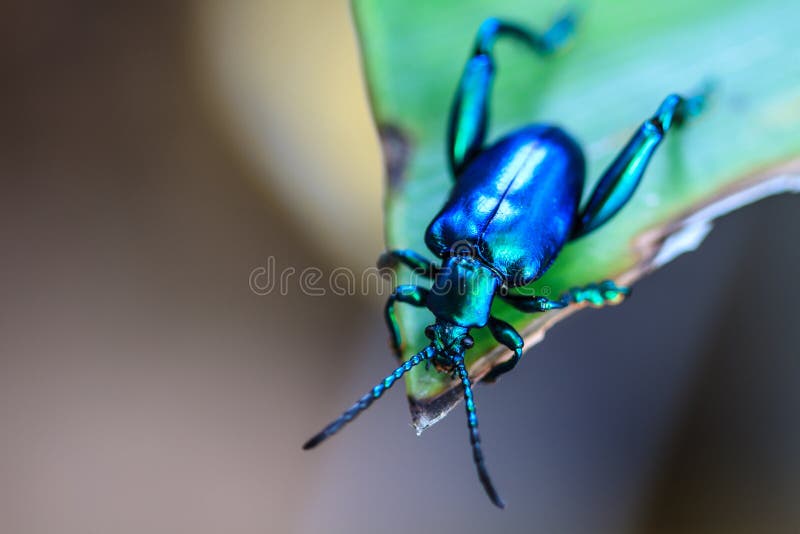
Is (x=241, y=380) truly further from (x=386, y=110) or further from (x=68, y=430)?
(x=386, y=110)

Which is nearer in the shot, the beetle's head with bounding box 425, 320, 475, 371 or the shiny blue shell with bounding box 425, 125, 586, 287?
the beetle's head with bounding box 425, 320, 475, 371

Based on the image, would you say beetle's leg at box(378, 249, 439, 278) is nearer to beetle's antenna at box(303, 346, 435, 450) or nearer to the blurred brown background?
beetle's antenna at box(303, 346, 435, 450)

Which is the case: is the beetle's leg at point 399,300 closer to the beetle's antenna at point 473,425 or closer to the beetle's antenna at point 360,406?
the beetle's antenna at point 360,406

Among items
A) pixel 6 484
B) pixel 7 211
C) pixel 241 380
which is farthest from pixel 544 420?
pixel 7 211

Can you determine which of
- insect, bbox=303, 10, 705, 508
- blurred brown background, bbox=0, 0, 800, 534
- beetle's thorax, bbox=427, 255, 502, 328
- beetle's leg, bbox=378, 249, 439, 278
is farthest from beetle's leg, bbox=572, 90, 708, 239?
A: blurred brown background, bbox=0, 0, 800, 534

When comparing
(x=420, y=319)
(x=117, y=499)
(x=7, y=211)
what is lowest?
(x=117, y=499)

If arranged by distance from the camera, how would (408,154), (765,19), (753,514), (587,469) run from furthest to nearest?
1. (587,469)
2. (753,514)
3. (408,154)
4. (765,19)

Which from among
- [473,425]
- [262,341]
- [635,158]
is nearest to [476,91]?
[635,158]

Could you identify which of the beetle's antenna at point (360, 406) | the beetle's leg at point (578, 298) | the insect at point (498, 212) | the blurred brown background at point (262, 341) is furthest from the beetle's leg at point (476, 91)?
the blurred brown background at point (262, 341)
